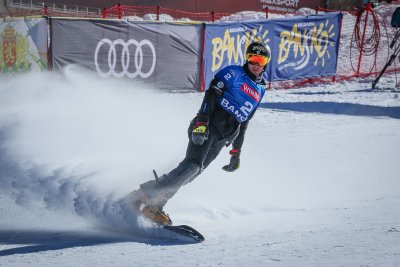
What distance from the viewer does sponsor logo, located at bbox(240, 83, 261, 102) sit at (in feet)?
17.5

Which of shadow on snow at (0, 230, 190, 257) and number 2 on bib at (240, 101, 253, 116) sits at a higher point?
number 2 on bib at (240, 101, 253, 116)

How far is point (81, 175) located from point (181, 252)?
1.66 m

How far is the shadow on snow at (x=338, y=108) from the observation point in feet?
42.8

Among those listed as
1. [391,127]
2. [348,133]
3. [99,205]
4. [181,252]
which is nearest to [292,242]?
[181,252]

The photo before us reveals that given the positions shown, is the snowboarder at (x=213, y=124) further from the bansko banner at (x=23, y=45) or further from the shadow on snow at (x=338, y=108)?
the bansko banner at (x=23, y=45)

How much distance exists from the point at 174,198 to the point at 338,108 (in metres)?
8.24

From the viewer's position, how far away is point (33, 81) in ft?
27.9

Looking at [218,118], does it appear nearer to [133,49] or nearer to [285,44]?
[133,49]

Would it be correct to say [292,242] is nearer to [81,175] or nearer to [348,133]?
[81,175]

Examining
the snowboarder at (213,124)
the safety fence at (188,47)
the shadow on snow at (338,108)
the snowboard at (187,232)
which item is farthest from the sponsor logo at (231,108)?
the safety fence at (188,47)

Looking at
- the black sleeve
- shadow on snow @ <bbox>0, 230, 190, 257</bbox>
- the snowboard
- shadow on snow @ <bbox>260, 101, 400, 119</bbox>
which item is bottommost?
shadow on snow @ <bbox>260, 101, 400, 119</bbox>

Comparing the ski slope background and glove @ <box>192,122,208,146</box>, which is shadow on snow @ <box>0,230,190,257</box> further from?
glove @ <box>192,122,208,146</box>

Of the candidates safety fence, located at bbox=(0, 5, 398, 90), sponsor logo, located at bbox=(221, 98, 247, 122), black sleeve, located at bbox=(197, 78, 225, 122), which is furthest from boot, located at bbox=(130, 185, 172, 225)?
safety fence, located at bbox=(0, 5, 398, 90)

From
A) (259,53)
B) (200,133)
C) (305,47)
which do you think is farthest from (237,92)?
(305,47)
